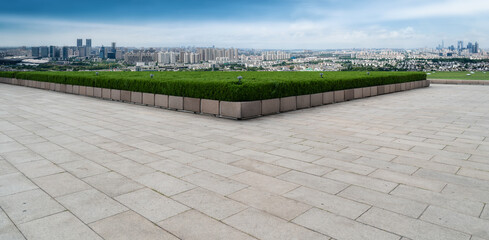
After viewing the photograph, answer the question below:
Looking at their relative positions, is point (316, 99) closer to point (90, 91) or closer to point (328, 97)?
point (328, 97)

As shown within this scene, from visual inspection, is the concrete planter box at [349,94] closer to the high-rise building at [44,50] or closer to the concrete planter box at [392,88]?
the concrete planter box at [392,88]

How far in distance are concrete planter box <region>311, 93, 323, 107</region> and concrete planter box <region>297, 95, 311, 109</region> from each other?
0.29m

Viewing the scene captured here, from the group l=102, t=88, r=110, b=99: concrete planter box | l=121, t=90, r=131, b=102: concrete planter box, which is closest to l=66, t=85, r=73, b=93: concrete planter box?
l=102, t=88, r=110, b=99: concrete planter box

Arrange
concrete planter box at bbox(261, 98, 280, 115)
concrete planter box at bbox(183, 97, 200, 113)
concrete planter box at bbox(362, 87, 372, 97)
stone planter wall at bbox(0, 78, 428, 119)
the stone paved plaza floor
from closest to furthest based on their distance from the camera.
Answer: the stone paved plaza floor → stone planter wall at bbox(0, 78, 428, 119) → concrete planter box at bbox(261, 98, 280, 115) → concrete planter box at bbox(183, 97, 200, 113) → concrete planter box at bbox(362, 87, 372, 97)

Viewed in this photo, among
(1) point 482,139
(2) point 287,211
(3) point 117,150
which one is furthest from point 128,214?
(1) point 482,139

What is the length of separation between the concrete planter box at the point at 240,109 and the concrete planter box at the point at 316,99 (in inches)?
143

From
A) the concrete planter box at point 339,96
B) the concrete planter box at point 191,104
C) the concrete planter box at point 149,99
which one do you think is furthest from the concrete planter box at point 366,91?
the concrete planter box at point 149,99

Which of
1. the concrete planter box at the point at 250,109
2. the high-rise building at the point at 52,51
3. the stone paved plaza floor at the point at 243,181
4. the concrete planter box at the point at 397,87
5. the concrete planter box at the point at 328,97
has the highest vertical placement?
the high-rise building at the point at 52,51

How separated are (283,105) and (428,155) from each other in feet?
20.9

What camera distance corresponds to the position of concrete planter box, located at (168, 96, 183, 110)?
12703 mm

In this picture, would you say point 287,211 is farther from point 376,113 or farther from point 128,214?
point 376,113

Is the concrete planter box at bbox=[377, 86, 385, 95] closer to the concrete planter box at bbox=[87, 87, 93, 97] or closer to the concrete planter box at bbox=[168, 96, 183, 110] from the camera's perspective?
the concrete planter box at bbox=[168, 96, 183, 110]

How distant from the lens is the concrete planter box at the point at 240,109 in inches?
426

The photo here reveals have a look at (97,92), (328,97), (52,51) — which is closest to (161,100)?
(97,92)
